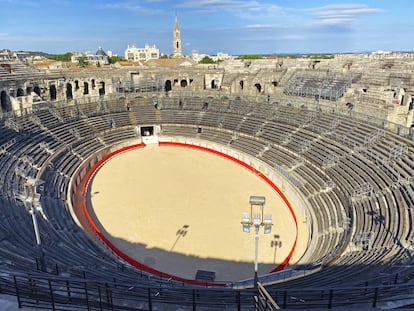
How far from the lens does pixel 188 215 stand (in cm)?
2489

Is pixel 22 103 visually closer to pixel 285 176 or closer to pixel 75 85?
pixel 75 85

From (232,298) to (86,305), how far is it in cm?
538

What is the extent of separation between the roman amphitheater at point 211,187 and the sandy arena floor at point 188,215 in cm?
12

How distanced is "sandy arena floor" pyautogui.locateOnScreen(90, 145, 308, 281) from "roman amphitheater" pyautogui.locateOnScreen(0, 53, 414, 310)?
124mm

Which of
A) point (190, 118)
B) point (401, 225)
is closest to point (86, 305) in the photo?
point (401, 225)

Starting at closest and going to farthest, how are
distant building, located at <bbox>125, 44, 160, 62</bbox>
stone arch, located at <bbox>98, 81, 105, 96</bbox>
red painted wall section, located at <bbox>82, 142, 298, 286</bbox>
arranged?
1. red painted wall section, located at <bbox>82, 142, 298, 286</bbox>
2. stone arch, located at <bbox>98, 81, 105, 96</bbox>
3. distant building, located at <bbox>125, 44, 160, 62</bbox>

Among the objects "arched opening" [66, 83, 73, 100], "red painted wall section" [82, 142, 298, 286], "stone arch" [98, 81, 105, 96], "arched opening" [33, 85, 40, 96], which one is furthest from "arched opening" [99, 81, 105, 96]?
"red painted wall section" [82, 142, 298, 286]

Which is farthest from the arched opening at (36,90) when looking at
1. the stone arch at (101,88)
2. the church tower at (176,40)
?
the church tower at (176,40)

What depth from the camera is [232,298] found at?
1203cm

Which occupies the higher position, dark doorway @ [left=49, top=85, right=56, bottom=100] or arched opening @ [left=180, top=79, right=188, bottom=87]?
arched opening @ [left=180, top=79, right=188, bottom=87]

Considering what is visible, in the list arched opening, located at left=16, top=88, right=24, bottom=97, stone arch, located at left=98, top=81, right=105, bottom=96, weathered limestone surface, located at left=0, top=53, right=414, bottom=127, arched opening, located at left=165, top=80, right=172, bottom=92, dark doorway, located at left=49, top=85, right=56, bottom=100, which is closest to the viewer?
weathered limestone surface, located at left=0, top=53, right=414, bottom=127

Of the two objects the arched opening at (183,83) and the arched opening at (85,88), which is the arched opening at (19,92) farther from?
the arched opening at (183,83)

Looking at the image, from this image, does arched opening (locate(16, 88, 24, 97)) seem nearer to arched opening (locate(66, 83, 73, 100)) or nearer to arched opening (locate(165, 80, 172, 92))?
arched opening (locate(66, 83, 73, 100))

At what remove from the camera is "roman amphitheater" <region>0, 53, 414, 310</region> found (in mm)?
11914
